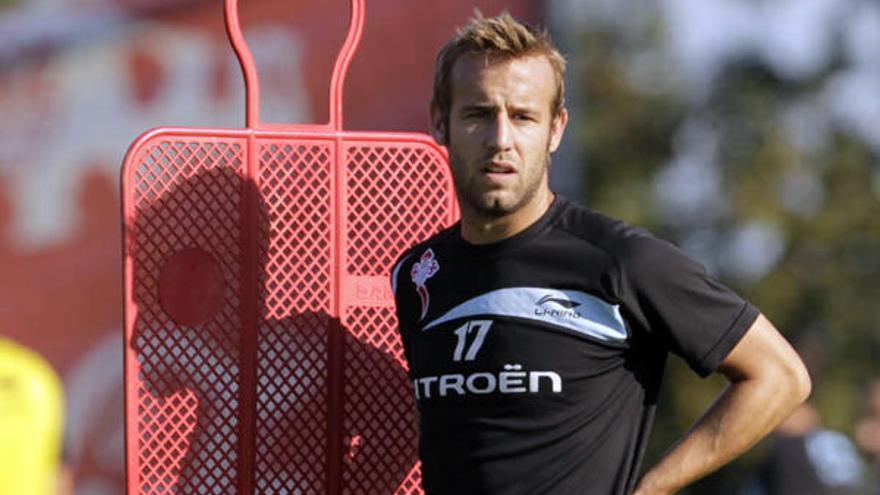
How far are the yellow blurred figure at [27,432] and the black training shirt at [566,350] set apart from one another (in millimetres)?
1087

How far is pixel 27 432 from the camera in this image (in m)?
3.01

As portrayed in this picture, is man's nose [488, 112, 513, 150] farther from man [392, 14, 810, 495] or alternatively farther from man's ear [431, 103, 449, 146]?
man's ear [431, 103, 449, 146]

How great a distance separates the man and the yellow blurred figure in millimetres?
1106

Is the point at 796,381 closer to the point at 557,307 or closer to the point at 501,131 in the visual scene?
the point at 557,307

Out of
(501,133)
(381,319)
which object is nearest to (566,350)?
(501,133)

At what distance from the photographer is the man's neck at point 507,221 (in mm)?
3953

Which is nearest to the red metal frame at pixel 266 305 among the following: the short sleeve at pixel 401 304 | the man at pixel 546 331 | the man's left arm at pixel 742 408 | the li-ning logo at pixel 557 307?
the short sleeve at pixel 401 304

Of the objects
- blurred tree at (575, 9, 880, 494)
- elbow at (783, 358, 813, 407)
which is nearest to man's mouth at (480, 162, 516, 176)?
elbow at (783, 358, 813, 407)

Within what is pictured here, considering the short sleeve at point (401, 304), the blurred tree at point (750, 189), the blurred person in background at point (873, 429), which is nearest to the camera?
the short sleeve at point (401, 304)

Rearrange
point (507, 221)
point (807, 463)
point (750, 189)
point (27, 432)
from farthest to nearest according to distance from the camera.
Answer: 1. point (750, 189)
2. point (807, 463)
3. point (507, 221)
4. point (27, 432)

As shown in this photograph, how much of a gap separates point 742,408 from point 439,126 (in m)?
0.96

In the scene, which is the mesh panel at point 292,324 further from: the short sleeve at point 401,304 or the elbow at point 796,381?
the elbow at point 796,381

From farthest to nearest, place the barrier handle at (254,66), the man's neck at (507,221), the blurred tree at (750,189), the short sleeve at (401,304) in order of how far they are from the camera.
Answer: the blurred tree at (750,189), the barrier handle at (254,66), the short sleeve at (401,304), the man's neck at (507,221)

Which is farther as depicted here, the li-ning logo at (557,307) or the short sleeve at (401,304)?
the short sleeve at (401,304)
